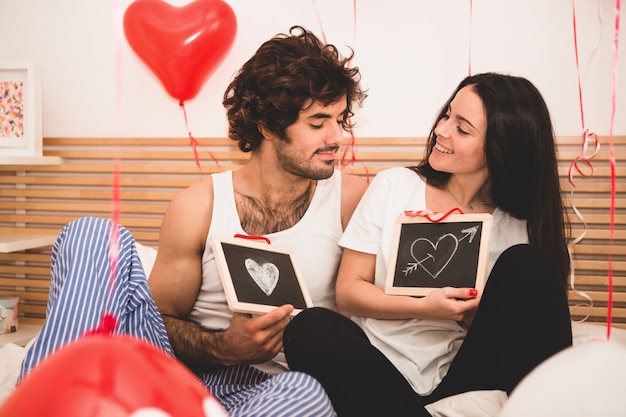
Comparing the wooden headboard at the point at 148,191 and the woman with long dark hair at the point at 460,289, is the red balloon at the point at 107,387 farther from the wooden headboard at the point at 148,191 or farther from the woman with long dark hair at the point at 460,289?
the wooden headboard at the point at 148,191

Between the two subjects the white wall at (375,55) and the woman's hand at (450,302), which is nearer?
the woman's hand at (450,302)

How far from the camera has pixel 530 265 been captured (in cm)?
106

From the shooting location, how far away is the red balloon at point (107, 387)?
0.58m

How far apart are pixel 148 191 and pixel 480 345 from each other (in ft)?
4.63

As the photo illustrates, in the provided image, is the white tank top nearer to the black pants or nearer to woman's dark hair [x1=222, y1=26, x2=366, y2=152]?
woman's dark hair [x1=222, y1=26, x2=366, y2=152]

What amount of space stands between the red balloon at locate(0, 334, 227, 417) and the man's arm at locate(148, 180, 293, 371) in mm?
651

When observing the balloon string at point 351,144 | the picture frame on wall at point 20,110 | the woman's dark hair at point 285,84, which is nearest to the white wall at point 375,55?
the balloon string at point 351,144

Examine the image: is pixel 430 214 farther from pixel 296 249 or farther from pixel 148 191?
pixel 148 191

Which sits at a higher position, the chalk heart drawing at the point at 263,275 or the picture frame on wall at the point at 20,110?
the picture frame on wall at the point at 20,110

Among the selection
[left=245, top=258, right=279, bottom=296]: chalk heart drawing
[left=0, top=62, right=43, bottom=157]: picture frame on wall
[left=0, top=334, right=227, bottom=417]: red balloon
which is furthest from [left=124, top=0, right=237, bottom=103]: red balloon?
[left=0, top=334, right=227, bottom=417]: red balloon

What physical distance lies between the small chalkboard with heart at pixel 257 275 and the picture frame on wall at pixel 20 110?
1176 millimetres

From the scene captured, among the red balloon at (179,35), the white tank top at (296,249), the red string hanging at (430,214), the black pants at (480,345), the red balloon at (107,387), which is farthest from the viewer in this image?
the red balloon at (179,35)

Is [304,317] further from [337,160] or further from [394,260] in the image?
[337,160]

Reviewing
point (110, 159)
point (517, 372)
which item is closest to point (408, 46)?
point (110, 159)
